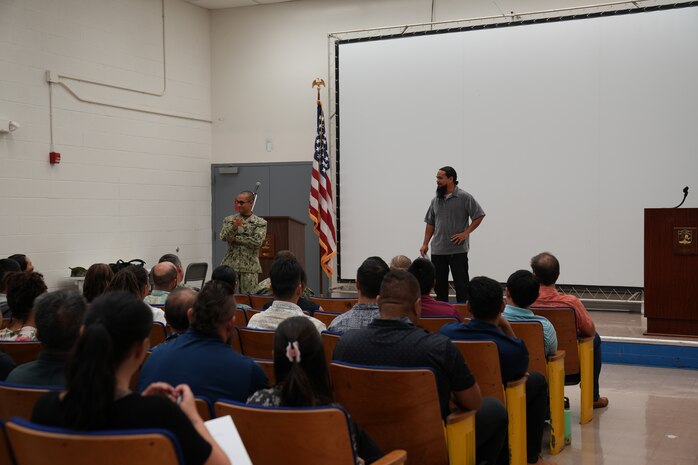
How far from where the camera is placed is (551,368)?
398 centimetres

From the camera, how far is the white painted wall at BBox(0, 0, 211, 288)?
7.74 m

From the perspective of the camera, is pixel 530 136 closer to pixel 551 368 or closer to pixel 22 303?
pixel 551 368

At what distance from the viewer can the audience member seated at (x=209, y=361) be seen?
2.47 metres

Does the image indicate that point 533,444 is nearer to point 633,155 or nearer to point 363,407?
point 363,407

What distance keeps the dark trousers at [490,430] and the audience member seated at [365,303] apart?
0.69 metres

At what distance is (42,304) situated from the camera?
2.52 meters

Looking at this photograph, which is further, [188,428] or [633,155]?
[633,155]

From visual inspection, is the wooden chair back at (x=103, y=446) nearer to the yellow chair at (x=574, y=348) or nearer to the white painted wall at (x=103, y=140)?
the yellow chair at (x=574, y=348)

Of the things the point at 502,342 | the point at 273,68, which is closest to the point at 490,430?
the point at 502,342

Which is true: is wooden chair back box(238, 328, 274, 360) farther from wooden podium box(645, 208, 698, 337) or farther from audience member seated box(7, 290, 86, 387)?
wooden podium box(645, 208, 698, 337)

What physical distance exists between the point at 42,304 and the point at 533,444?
2.46 meters

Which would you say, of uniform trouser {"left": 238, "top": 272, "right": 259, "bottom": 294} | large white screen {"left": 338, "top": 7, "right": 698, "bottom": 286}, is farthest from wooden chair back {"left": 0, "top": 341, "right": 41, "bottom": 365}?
large white screen {"left": 338, "top": 7, "right": 698, "bottom": 286}

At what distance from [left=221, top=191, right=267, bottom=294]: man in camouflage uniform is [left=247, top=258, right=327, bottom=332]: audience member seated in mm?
3603

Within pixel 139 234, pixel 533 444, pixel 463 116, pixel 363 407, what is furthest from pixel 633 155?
pixel 363 407
